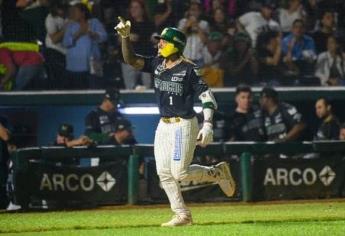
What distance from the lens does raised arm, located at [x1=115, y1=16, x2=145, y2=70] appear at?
25.6ft

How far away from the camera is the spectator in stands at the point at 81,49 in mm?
13820

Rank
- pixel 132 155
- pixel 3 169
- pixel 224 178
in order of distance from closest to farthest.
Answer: pixel 224 178 → pixel 3 169 → pixel 132 155

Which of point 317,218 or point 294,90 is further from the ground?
point 294,90

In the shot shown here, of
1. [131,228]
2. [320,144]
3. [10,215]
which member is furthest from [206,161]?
[131,228]

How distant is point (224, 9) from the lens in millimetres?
14180

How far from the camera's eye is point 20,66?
13.7 meters

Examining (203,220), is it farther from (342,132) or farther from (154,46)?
(154,46)

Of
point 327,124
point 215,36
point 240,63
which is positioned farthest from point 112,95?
point 327,124

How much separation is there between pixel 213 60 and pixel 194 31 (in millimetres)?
584

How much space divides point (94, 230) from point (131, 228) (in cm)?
35

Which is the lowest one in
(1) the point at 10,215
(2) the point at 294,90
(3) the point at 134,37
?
(1) the point at 10,215

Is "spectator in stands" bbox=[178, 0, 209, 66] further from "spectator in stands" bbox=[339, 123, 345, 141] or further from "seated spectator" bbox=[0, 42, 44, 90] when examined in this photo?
"spectator in stands" bbox=[339, 123, 345, 141]

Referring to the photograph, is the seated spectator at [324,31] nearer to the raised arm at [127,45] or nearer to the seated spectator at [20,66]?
the seated spectator at [20,66]

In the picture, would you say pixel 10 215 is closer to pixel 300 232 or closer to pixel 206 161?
pixel 206 161
